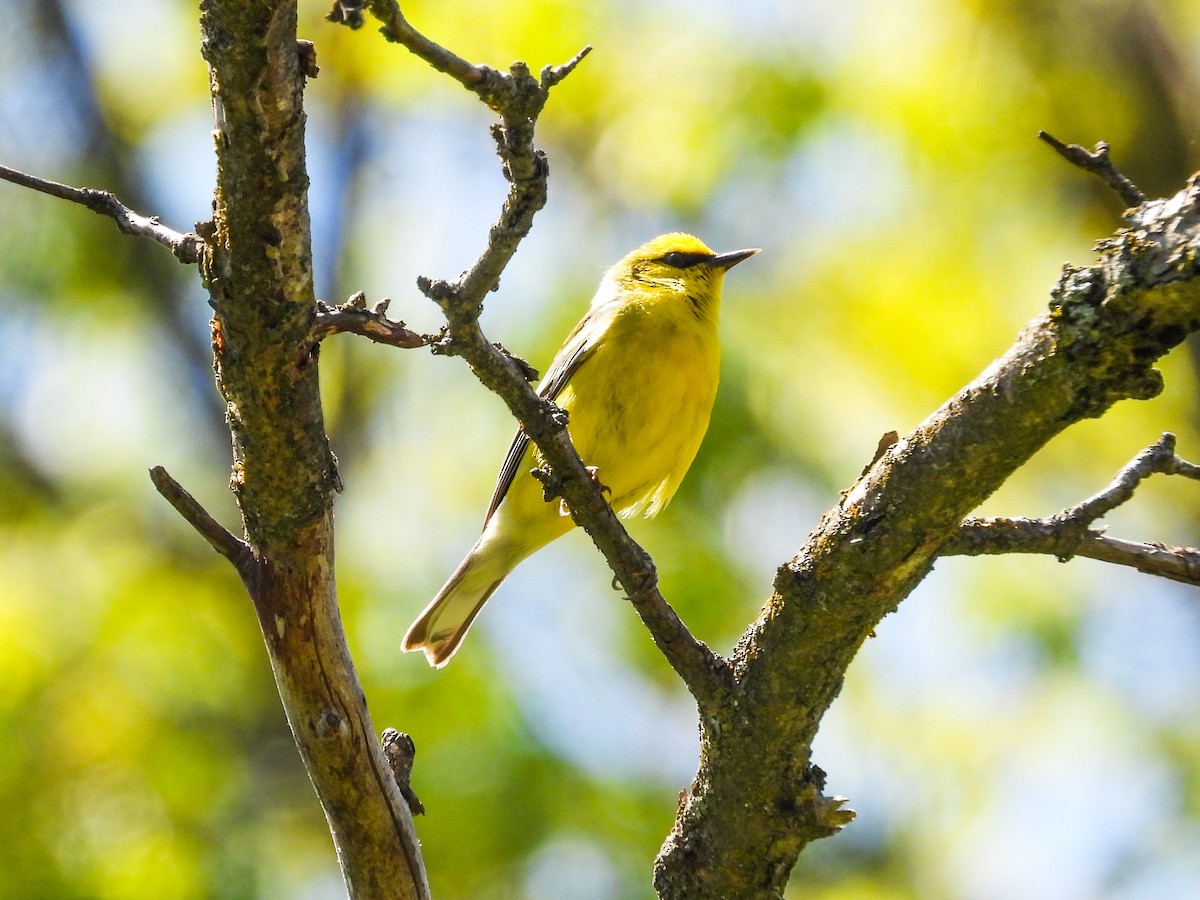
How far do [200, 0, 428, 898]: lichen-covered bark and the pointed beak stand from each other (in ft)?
9.73

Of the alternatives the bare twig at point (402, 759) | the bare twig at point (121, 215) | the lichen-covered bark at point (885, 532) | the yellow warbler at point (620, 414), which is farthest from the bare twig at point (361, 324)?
the yellow warbler at point (620, 414)

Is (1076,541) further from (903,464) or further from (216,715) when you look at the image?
(216,715)

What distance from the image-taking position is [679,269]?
548cm

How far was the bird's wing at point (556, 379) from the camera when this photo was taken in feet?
15.8

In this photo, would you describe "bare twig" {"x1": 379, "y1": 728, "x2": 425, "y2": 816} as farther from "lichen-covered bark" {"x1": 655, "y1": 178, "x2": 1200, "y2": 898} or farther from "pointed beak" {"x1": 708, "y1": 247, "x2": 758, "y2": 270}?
"pointed beak" {"x1": 708, "y1": 247, "x2": 758, "y2": 270}

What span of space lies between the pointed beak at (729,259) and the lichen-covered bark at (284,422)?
2.97 m

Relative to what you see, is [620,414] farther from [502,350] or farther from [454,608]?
[502,350]

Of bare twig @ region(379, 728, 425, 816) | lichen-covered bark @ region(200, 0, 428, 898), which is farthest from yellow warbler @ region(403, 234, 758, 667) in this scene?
lichen-covered bark @ region(200, 0, 428, 898)

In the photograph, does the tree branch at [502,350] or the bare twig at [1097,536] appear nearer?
the tree branch at [502,350]

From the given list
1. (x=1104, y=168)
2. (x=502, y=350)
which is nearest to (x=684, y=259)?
(x=502, y=350)

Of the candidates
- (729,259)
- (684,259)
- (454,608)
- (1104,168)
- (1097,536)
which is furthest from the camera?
(684,259)

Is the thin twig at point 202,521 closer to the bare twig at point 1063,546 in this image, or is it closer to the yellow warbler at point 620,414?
the bare twig at point 1063,546

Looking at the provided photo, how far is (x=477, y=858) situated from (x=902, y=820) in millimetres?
2080

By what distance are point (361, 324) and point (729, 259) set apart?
3164 mm
